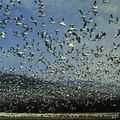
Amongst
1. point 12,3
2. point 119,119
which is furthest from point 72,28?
point 119,119

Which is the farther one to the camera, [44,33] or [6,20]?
[44,33]

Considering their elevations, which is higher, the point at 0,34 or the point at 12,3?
the point at 12,3

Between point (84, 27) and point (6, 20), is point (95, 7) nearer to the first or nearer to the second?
point (84, 27)

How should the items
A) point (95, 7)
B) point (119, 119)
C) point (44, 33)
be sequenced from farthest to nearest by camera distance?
point (119, 119)
point (44, 33)
point (95, 7)

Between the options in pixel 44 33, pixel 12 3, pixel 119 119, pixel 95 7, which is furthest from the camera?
pixel 119 119

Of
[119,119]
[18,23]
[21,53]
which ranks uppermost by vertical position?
[18,23]

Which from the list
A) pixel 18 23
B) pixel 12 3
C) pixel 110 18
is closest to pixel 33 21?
pixel 18 23

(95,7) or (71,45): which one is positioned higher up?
(95,7)

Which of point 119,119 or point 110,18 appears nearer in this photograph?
point 110,18

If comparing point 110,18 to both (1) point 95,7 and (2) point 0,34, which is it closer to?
(1) point 95,7
